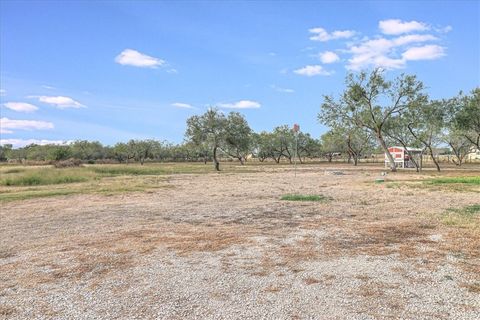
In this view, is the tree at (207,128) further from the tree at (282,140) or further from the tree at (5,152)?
the tree at (5,152)

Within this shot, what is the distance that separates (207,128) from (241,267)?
37811 mm

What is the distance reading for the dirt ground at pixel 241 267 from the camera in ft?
12.8

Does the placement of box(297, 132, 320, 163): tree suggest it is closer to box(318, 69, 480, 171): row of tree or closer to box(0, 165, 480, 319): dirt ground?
box(318, 69, 480, 171): row of tree

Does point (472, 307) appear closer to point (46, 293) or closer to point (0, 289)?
point (46, 293)

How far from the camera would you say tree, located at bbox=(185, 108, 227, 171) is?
42531 millimetres

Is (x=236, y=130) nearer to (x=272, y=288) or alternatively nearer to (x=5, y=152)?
(x=272, y=288)

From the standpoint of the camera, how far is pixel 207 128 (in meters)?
42.6

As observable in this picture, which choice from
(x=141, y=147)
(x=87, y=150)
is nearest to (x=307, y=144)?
(x=141, y=147)

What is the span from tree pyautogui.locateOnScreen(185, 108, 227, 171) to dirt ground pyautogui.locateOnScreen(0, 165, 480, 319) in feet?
107

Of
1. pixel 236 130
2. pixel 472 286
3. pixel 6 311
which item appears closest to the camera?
pixel 6 311

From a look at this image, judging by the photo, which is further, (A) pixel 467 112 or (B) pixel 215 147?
(B) pixel 215 147

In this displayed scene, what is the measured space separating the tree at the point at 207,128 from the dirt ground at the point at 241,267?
107 ft

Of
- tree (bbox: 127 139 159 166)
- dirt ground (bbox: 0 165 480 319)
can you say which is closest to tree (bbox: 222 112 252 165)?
dirt ground (bbox: 0 165 480 319)

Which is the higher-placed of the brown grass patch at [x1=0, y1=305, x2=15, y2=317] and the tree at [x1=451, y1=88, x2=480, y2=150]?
the tree at [x1=451, y1=88, x2=480, y2=150]
